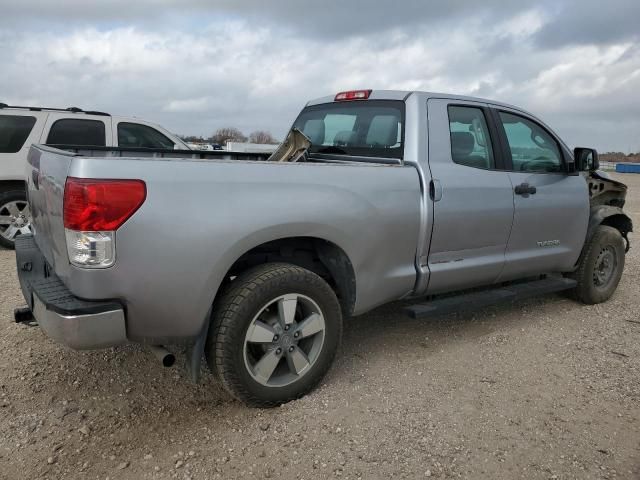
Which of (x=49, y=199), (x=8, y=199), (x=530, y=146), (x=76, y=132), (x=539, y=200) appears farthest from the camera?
(x=76, y=132)

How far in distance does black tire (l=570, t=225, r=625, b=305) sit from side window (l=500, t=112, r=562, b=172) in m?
0.91

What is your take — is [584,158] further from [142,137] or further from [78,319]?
[142,137]

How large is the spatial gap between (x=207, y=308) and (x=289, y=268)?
0.53m

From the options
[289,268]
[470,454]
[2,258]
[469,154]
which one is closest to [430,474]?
[470,454]

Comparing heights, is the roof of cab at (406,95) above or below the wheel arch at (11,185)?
above

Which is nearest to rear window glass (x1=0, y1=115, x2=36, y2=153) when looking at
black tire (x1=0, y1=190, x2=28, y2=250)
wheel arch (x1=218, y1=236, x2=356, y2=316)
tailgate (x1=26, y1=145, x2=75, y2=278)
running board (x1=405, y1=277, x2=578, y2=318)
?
black tire (x1=0, y1=190, x2=28, y2=250)

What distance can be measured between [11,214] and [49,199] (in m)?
5.25

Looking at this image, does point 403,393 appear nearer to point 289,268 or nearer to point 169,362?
point 289,268

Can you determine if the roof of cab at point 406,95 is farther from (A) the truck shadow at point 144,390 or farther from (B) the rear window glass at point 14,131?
(B) the rear window glass at point 14,131

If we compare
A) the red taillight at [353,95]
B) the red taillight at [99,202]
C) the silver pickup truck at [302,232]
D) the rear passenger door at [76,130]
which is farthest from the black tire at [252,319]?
the rear passenger door at [76,130]

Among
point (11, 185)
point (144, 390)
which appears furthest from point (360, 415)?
point (11, 185)

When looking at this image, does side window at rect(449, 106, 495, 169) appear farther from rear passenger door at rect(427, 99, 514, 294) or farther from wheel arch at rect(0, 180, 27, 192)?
wheel arch at rect(0, 180, 27, 192)

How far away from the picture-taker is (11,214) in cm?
718

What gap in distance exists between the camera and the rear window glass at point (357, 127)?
12.4 ft
